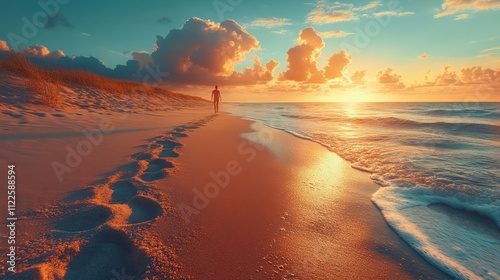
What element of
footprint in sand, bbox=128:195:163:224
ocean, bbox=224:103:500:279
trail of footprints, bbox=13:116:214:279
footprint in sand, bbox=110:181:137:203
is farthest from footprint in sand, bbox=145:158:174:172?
ocean, bbox=224:103:500:279

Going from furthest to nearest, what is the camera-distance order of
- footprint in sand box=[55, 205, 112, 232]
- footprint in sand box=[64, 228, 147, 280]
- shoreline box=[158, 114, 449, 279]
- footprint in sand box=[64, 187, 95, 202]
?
footprint in sand box=[64, 187, 95, 202] < footprint in sand box=[55, 205, 112, 232] < shoreline box=[158, 114, 449, 279] < footprint in sand box=[64, 228, 147, 280]

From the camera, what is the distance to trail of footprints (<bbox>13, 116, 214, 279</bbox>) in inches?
55.8

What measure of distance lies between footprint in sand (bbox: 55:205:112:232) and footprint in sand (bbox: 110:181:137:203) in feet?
0.86

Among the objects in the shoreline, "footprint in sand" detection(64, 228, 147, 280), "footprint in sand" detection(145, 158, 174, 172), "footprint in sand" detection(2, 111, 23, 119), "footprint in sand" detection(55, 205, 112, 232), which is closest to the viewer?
"footprint in sand" detection(64, 228, 147, 280)

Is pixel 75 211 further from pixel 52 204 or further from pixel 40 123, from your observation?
pixel 40 123

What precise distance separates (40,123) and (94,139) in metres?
1.64

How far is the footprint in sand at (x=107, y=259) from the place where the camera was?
4.45 ft

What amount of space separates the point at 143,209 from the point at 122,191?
468 millimetres

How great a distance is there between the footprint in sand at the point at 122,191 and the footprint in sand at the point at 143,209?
11cm

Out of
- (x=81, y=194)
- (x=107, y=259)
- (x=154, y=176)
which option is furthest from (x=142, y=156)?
(x=107, y=259)

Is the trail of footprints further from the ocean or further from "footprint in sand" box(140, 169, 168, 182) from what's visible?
the ocean

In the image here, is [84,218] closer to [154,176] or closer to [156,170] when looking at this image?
[154,176]

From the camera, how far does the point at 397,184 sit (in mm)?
3562

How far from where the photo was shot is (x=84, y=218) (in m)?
1.87
